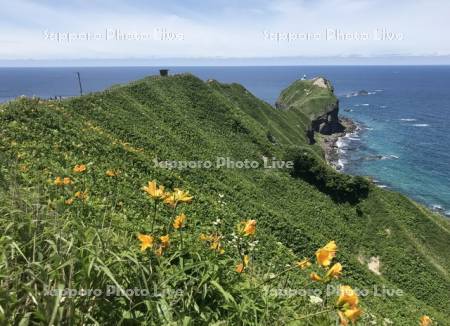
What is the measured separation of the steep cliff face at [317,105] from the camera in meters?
94.8

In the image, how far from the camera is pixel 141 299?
147 inches

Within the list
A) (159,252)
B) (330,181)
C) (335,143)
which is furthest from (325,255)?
(335,143)

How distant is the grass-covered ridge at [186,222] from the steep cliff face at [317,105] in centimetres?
3230

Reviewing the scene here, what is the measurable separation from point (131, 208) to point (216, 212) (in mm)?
7000

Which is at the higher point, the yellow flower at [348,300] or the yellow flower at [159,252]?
the yellow flower at [159,252]

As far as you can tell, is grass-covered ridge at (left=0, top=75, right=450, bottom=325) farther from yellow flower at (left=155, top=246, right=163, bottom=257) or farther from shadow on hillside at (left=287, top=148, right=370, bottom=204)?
shadow on hillside at (left=287, top=148, right=370, bottom=204)

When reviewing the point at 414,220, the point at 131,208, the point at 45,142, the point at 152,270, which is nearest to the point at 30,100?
the point at 45,142

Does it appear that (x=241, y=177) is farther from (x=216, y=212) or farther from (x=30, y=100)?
(x=30, y=100)

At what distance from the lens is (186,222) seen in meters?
14.1

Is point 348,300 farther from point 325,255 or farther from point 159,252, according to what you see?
point 159,252

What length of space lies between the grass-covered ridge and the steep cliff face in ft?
106

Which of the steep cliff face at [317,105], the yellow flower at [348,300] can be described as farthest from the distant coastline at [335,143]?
the yellow flower at [348,300]

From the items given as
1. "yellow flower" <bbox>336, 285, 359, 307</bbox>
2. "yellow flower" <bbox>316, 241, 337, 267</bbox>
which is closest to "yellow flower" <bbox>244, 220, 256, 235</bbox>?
"yellow flower" <bbox>316, 241, 337, 267</bbox>

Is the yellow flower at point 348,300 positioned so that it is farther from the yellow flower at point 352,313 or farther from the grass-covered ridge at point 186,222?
the grass-covered ridge at point 186,222
